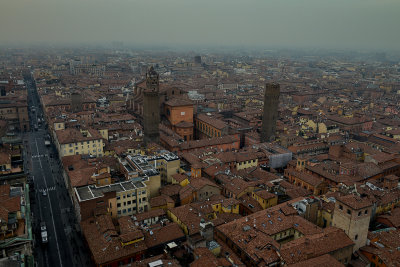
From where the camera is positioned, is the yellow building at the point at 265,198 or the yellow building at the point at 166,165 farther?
the yellow building at the point at 166,165

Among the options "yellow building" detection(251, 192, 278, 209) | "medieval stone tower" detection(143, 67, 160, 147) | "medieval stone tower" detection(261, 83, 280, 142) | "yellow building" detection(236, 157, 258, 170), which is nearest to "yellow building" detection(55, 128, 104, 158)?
"medieval stone tower" detection(143, 67, 160, 147)

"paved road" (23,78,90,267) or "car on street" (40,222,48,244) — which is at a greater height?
"car on street" (40,222,48,244)

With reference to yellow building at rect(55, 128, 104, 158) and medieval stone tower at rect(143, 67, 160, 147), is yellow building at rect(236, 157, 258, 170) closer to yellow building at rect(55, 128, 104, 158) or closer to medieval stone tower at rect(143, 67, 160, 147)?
medieval stone tower at rect(143, 67, 160, 147)

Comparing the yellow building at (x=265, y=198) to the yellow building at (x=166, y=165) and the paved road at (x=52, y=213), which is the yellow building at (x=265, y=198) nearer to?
the yellow building at (x=166, y=165)

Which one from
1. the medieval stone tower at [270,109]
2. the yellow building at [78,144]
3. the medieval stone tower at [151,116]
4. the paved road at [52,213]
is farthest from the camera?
the medieval stone tower at [270,109]

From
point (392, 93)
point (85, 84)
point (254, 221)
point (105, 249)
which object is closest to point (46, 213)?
point (105, 249)

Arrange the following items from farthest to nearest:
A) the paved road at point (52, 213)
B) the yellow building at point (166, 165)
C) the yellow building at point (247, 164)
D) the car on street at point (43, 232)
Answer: the yellow building at point (247, 164) < the yellow building at point (166, 165) < the car on street at point (43, 232) < the paved road at point (52, 213)

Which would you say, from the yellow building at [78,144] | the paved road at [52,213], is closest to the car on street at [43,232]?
the paved road at [52,213]
